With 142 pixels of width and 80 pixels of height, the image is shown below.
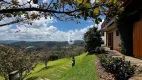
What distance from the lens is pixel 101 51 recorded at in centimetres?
2177

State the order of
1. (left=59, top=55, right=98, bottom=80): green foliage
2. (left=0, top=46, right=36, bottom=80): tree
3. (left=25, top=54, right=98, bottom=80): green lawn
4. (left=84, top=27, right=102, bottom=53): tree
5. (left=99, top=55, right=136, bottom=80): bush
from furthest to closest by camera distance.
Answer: (left=84, top=27, right=102, bottom=53): tree → (left=0, top=46, right=36, bottom=80): tree → (left=25, top=54, right=98, bottom=80): green lawn → (left=59, top=55, right=98, bottom=80): green foliage → (left=99, top=55, right=136, bottom=80): bush

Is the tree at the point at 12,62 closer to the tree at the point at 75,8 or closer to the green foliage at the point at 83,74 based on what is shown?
the green foliage at the point at 83,74

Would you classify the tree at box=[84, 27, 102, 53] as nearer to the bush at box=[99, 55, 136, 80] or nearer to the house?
the house

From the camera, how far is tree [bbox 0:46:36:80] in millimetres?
15591

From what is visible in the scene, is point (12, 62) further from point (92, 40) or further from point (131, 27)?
point (92, 40)

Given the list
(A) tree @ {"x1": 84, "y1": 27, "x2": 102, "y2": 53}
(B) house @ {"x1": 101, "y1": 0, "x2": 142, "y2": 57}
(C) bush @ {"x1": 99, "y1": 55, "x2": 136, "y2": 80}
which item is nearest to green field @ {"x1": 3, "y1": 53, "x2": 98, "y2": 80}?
(C) bush @ {"x1": 99, "y1": 55, "x2": 136, "y2": 80}

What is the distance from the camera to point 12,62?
15.9 metres

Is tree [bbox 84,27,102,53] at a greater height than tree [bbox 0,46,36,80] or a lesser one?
greater

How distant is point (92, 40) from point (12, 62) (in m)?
10.5

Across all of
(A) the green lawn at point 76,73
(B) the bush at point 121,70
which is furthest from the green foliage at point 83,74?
(B) the bush at point 121,70

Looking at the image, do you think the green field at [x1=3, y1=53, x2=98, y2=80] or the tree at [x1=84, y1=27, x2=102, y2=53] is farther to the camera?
the tree at [x1=84, y1=27, x2=102, y2=53]

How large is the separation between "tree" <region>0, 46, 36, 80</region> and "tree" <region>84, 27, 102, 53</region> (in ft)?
27.3

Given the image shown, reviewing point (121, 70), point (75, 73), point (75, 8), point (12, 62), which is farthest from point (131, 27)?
point (75, 8)

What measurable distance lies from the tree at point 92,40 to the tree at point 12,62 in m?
8.33
